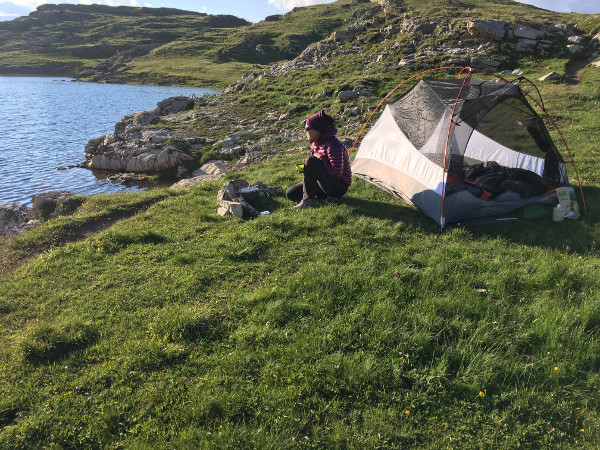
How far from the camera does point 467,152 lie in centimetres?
1102

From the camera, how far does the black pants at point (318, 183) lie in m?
8.92

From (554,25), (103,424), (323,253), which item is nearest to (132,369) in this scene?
(103,424)

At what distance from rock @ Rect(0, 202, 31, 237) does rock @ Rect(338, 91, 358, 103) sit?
18.2 metres

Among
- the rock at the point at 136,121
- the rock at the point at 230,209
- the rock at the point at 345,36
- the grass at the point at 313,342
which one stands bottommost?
the grass at the point at 313,342

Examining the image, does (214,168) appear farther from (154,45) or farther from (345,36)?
(154,45)

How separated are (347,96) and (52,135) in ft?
85.0

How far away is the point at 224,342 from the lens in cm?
488

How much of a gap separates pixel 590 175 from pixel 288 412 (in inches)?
462

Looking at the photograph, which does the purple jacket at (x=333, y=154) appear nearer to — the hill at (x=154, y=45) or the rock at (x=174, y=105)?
the rock at (x=174, y=105)

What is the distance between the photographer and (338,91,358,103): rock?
2306cm

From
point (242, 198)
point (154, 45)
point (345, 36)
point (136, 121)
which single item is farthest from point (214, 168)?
point (154, 45)

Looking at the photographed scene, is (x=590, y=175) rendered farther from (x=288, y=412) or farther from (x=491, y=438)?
(x=288, y=412)

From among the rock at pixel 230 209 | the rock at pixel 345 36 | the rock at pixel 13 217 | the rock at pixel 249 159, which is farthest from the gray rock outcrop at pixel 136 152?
the rock at pixel 345 36

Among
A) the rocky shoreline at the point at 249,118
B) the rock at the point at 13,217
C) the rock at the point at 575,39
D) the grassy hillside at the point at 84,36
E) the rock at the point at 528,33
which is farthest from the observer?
the grassy hillside at the point at 84,36
